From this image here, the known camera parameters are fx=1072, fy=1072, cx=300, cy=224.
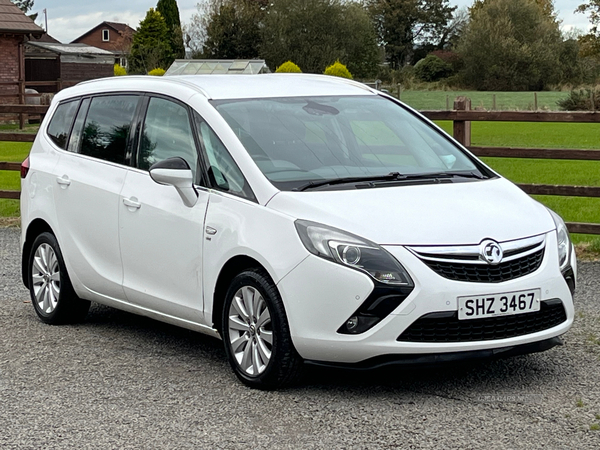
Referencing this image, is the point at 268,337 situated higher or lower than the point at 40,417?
higher

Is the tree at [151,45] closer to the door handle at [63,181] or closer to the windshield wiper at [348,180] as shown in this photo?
the door handle at [63,181]

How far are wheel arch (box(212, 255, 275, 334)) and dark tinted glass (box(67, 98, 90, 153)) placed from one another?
202cm

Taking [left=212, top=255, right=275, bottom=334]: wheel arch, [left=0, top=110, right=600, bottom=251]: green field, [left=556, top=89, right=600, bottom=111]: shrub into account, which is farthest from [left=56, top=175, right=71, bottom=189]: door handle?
[left=556, top=89, right=600, bottom=111]: shrub

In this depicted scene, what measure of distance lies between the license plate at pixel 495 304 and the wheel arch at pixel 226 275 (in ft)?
3.23

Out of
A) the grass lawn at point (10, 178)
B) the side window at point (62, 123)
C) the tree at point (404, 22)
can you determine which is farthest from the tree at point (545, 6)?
the side window at point (62, 123)

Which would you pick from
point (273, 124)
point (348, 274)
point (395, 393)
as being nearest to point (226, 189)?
Answer: point (273, 124)

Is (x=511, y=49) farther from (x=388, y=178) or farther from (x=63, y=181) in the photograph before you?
(x=388, y=178)

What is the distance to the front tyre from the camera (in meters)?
5.34

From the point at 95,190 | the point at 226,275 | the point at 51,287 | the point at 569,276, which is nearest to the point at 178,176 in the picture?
the point at 226,275

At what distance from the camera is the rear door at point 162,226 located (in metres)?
5.94

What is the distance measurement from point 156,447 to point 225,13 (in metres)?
75.7

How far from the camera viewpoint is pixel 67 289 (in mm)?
7262

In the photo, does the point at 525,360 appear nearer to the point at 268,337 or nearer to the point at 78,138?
the point at 268,337

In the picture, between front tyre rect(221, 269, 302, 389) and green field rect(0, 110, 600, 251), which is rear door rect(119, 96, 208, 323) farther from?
green field rect(0, 110, 600, 251)
